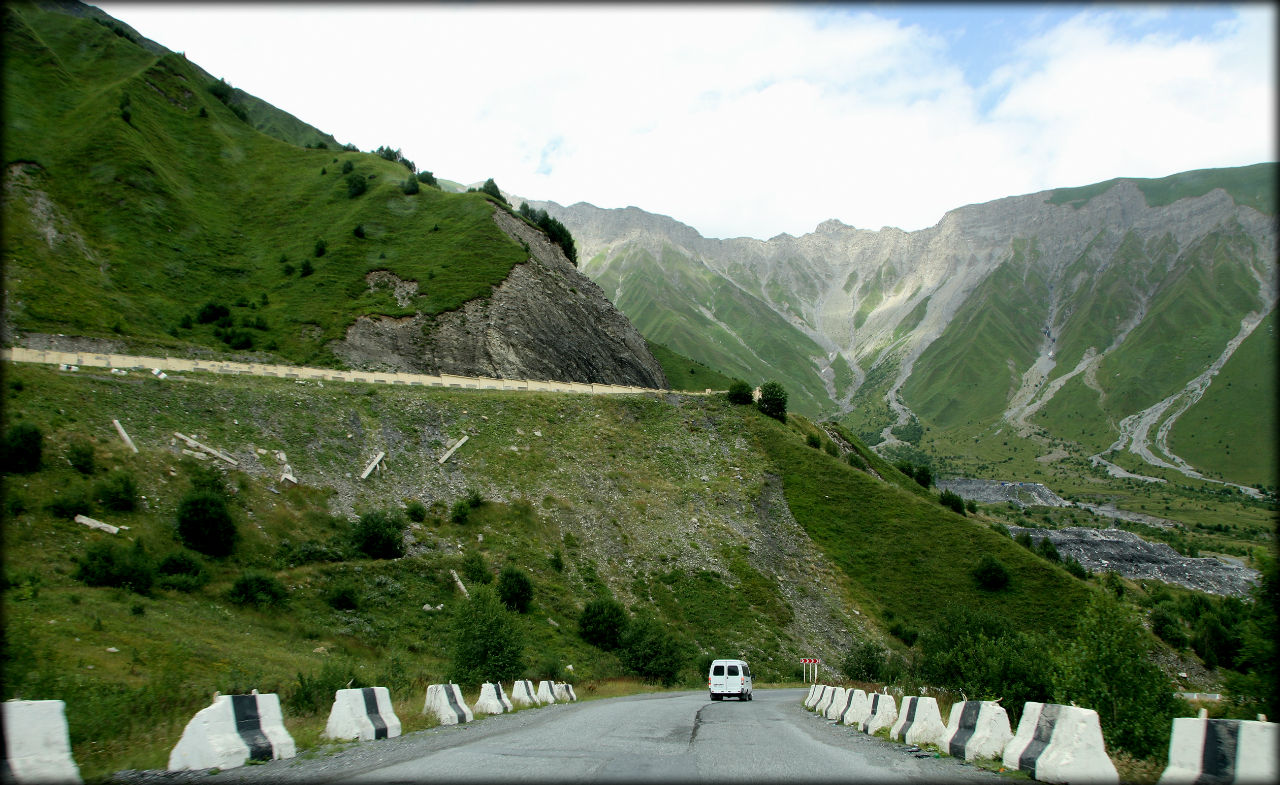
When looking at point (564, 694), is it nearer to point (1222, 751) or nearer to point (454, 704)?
point (454, 704)

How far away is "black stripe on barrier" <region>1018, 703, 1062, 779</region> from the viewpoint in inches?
374

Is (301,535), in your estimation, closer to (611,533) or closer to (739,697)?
(611,533)

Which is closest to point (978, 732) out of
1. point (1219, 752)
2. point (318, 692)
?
point (1219, 752)

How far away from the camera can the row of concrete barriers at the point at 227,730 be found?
7.47 m

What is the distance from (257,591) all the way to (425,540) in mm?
12053

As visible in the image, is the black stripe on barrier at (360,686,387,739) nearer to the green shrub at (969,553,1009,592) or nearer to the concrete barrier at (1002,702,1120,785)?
the concrete barrier at (1002,702,1120,785)

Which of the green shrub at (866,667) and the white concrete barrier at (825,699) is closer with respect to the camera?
the white concrete barrier at (825,699)

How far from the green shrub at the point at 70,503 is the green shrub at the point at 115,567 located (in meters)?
2.43

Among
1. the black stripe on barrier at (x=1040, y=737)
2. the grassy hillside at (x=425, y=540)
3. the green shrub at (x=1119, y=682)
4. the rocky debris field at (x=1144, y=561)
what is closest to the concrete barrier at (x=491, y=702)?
the grassy hillside at (x=425, y=540)

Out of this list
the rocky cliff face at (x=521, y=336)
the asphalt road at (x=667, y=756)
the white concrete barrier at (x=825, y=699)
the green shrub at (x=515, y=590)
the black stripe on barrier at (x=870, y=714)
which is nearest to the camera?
the asphalt road at (x=667, y=756)

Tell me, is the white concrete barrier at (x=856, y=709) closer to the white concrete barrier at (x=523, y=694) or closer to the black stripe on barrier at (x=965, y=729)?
the black stripe on barrier at (x=965, y=729)

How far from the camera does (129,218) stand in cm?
7894

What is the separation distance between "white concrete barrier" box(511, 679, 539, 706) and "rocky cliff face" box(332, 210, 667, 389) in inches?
2177

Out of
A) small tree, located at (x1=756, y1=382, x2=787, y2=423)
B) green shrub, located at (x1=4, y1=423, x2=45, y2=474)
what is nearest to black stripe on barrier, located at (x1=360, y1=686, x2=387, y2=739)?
green shrub, located at (x1=4, y1=423, x2=45, y2=474)
